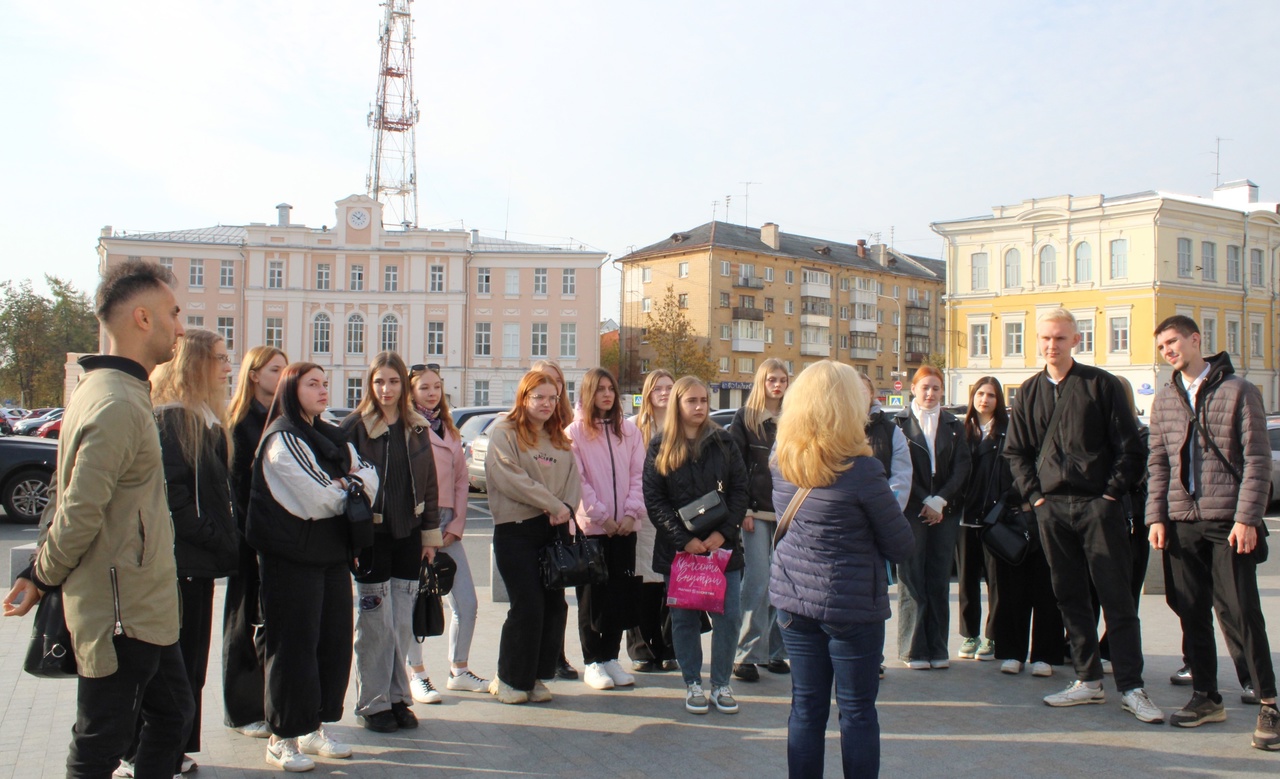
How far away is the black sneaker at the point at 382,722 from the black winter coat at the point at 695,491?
5.70 ft

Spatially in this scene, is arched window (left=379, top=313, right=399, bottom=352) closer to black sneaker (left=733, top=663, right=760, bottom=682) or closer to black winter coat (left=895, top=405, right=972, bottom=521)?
black winter coat (left=895, top=405, right=972, bottom=521)

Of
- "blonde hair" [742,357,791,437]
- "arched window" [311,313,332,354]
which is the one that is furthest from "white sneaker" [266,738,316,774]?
"arched window" [311,313,332,354]

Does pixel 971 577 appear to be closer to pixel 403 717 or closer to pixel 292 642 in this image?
pixel 403 717

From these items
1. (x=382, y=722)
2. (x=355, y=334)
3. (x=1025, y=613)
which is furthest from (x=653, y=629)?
(x=355, y=334)

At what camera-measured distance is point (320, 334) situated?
64188mm

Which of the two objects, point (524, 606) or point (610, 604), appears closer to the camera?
point (524, 606)

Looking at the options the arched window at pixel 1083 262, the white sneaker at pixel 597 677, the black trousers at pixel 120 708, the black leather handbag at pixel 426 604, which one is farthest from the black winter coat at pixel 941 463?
the arched window at pixel 1083 262

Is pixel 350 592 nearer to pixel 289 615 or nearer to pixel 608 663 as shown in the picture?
pixel 289 615

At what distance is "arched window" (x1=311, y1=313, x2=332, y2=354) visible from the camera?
64062 mm

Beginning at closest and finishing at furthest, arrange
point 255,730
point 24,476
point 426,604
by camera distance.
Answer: point 255,730 < point 426,604 < point 24,476

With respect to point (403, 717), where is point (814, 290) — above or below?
above

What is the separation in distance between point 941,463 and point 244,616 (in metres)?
4.54

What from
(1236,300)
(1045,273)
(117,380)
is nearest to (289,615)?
(117,380)

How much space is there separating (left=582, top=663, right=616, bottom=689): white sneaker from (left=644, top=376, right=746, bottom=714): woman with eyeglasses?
22.5 inches
